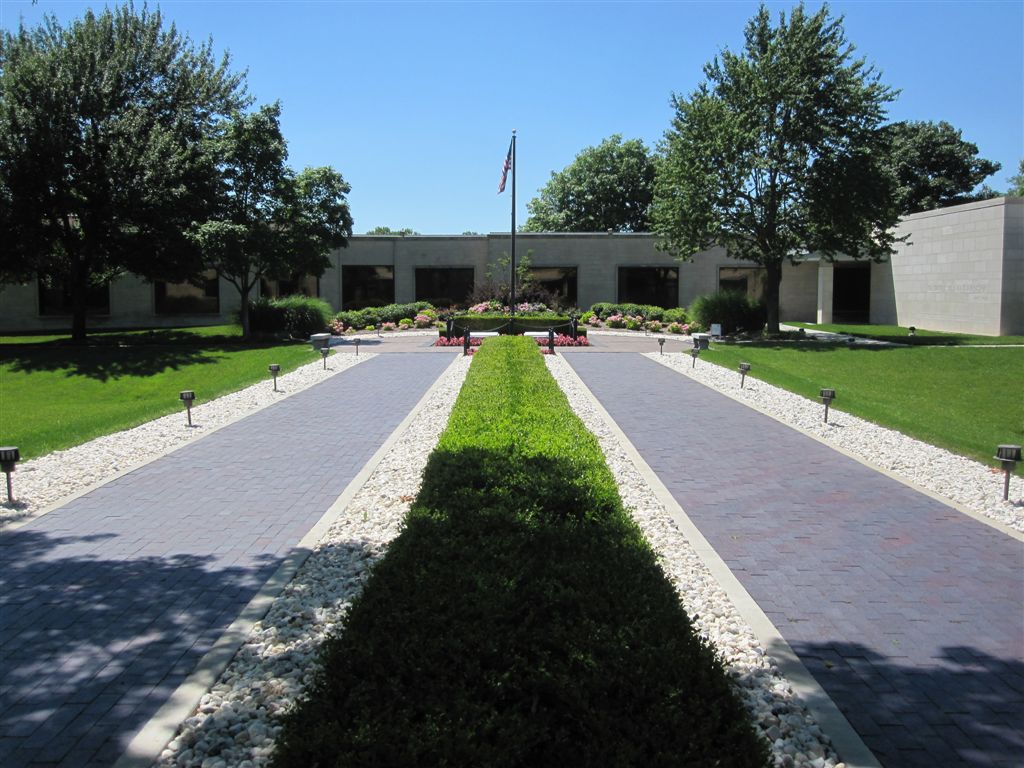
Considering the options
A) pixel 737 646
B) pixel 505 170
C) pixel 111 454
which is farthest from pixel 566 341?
pixel 737 646

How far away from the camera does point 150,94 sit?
91.2ft

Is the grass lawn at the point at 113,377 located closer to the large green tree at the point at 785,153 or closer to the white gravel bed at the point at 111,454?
the white gravel bed at the point at 111,454

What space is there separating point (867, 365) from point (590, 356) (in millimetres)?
7637

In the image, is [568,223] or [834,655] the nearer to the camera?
[834,655]

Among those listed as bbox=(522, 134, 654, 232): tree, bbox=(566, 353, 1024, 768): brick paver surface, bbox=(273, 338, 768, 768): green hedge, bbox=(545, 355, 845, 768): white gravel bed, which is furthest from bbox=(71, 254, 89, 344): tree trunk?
bbox=(522, 134, 654, 232): tree

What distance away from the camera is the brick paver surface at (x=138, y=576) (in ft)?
13.8

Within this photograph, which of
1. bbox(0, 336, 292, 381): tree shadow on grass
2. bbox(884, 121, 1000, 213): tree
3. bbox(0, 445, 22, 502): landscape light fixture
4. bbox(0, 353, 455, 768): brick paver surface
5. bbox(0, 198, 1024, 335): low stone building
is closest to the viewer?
bbox(0, 353, 455, 768): brick paver surface

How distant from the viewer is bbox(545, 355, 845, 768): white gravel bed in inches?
153

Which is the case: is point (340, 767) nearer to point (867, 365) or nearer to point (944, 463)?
point (944, 463)

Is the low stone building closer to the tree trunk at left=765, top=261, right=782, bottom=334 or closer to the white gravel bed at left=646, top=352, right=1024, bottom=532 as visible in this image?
the tree trunk at left=765, top=261, right=782, bottom=334

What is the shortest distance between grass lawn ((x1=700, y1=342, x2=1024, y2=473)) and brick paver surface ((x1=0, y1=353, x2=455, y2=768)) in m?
8.70

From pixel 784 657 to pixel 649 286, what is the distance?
35845 mm

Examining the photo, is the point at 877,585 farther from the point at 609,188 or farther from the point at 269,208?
the point at 609,188

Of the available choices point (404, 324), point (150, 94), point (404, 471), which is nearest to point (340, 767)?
point (404, 471)
